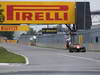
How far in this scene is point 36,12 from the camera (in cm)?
5662

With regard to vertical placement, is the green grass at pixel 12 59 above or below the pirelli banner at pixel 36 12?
below

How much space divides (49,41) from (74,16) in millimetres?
29077

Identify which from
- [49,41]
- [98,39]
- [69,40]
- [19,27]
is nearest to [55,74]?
[98,39]

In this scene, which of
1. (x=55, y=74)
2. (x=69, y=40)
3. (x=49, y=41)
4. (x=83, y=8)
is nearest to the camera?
(x=55, y=74)

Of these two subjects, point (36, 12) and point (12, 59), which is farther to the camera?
point (36, 12)

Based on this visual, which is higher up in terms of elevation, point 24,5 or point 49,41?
point 24,5

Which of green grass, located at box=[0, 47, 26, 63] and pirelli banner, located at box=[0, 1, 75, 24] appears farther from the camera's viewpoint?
pirelli banner, located at box=[0, 1, 75, 24]

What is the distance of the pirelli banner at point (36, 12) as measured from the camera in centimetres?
5647

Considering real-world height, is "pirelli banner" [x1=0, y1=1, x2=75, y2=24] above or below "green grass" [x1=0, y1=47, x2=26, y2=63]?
above

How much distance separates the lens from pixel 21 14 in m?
56.6

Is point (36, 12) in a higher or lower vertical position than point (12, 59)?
higher

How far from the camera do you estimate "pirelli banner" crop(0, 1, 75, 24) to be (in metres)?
56.5

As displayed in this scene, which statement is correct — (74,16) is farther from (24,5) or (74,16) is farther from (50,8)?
(24,5)

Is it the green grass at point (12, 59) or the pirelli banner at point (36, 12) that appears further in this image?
the pirelli banner at point (36, 12)
